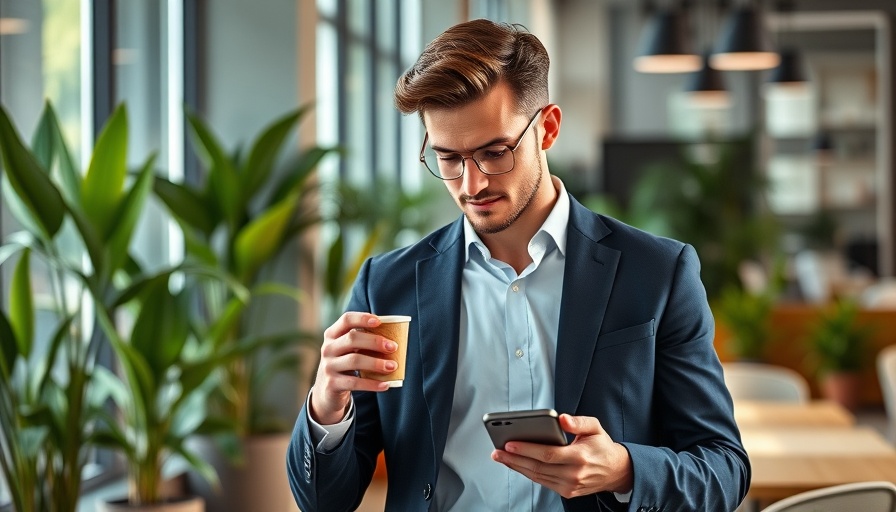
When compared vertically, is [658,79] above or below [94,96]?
above

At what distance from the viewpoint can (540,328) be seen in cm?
176

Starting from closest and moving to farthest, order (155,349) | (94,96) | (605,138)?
(155,349) < (94,96) < (605,138)

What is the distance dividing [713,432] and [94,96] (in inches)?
121

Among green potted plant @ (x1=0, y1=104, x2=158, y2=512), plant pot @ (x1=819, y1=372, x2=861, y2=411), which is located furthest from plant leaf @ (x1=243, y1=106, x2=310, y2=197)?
plant pot @ (x1=819, y1=372, x2=861, y2=411)

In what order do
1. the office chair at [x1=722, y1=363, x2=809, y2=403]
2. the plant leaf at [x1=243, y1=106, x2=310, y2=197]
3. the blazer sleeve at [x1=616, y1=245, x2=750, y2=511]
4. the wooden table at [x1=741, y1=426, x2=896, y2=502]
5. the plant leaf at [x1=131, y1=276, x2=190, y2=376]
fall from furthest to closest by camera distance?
the office chair at [x1=722, y1=363, x2=809, y2=403] → the plant leaf at [x1=243, y1=106, x2=310, y2=197] → the plant leaf at [x1=131, y1=276, x2=190, y2=376] → the wooden table at [x1=741, y1=426, x2=896, y2=502] → the blazer sleeve at [x1=616, y1=245, x2=750, y2=511]

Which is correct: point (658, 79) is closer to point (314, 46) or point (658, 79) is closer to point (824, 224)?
point (824, 224)

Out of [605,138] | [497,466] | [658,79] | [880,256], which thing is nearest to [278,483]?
[497,466]

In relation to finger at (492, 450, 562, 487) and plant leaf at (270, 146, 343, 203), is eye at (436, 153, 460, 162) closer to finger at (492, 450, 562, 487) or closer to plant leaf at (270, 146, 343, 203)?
finger at (492, 450, 562, 487)

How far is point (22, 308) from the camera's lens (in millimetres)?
2787

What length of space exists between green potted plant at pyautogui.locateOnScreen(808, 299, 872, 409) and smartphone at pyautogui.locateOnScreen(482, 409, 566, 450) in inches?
290

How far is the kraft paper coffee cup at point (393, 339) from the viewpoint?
154 centimetres

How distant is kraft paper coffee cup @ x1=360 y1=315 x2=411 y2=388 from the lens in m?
1.54

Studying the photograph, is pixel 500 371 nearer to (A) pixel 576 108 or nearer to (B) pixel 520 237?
(B) pixel 520 237

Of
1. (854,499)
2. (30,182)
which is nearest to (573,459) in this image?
(854,499)
